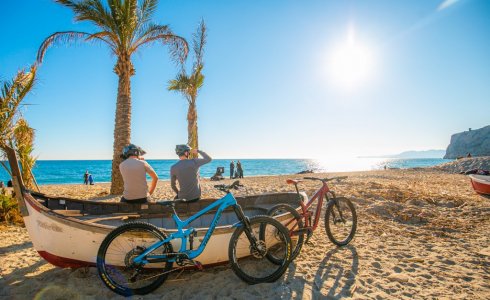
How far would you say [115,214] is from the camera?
5441 millimetres

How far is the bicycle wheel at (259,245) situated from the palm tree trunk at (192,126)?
41.3 feet

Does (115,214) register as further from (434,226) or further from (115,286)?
(434,226)

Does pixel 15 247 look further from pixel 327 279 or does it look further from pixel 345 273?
pixel 345 273

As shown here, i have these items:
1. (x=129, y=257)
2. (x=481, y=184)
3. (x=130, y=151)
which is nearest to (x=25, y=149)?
(x=130, y=151)

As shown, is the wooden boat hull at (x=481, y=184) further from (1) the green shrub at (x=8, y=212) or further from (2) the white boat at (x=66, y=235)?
(1) the green shrub at (x=8, y=212)

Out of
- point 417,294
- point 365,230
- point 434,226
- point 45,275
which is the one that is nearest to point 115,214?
point 45,275

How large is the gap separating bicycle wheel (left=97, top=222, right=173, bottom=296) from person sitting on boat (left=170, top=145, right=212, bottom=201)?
161 cm

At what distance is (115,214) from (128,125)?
8.41 meters

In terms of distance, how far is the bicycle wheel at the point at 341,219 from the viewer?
218 inches

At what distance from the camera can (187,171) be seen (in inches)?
205

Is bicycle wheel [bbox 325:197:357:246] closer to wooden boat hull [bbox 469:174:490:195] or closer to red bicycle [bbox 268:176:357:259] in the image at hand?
red bicycle [bbox 268:176:357:259]

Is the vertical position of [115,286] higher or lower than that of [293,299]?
higher

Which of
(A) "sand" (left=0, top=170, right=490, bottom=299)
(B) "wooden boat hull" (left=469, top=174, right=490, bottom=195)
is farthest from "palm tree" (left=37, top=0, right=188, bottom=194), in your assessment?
(B) "wooden boat hull" (left=469, top=174, right=490, bottom=195)

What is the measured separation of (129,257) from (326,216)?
3879 mm
